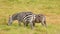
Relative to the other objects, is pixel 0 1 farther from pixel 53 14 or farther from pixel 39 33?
pixel 39 33

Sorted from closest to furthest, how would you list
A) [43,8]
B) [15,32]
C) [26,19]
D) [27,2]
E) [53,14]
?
[15,32]
[26,19]
[53,14]
[43,8]
[27,2]

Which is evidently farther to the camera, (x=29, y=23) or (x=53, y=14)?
(x=53, y=14)

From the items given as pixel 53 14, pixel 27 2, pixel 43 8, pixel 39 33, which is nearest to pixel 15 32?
pixel 39 33

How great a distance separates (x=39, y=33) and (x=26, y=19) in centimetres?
200

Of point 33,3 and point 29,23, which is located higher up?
point 33,3

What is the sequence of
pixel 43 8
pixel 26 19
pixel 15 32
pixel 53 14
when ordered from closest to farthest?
pixel 15 32, pixel 26 19, pixel 53 14, pixel 43 8

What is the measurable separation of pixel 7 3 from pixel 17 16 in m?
7.92

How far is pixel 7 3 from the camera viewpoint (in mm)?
22375

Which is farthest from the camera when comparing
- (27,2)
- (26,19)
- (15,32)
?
(27,2)

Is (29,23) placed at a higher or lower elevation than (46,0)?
lower

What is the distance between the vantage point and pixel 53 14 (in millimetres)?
19766

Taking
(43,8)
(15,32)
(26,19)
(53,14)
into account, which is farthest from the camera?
(43,8)

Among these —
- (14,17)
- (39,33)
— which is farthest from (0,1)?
(39,33)

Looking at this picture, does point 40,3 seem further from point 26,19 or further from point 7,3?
point 26,19
